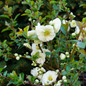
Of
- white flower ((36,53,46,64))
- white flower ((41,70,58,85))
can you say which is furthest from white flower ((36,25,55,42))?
white flower ((41,70,58,85))

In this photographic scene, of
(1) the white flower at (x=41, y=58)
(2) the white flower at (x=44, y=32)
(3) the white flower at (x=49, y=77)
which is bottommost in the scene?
(3) the white flower at (x=49, y=77)

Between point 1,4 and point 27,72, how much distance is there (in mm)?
824

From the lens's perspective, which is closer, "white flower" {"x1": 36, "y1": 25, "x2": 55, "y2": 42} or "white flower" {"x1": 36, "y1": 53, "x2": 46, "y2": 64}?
"white flower" {"x1": 36, "y1": 25, "x2": 55, "y2": 42}

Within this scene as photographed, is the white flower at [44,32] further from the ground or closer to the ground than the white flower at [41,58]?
further from the ground

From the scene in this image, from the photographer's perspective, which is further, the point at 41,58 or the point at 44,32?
the point at 41,58

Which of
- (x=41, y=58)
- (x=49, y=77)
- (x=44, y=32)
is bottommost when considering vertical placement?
(x=49, y=77)

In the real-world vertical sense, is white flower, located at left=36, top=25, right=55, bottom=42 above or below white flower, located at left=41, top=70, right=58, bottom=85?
above

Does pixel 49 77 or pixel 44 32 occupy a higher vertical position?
pixel 44 32

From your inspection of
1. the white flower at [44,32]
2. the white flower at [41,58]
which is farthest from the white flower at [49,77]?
the white flower at [44,32]

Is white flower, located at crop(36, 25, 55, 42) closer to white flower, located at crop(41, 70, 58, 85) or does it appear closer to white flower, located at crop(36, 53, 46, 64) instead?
white flower, located at crop(36, 53, 46, 64)

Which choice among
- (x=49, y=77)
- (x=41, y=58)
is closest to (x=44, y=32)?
(x=41, y=58)

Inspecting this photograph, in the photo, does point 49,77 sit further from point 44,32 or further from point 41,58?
point 44,32

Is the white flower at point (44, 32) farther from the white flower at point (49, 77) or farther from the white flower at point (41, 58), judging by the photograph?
the white flower at point (49, 77)

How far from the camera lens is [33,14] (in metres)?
1.24
